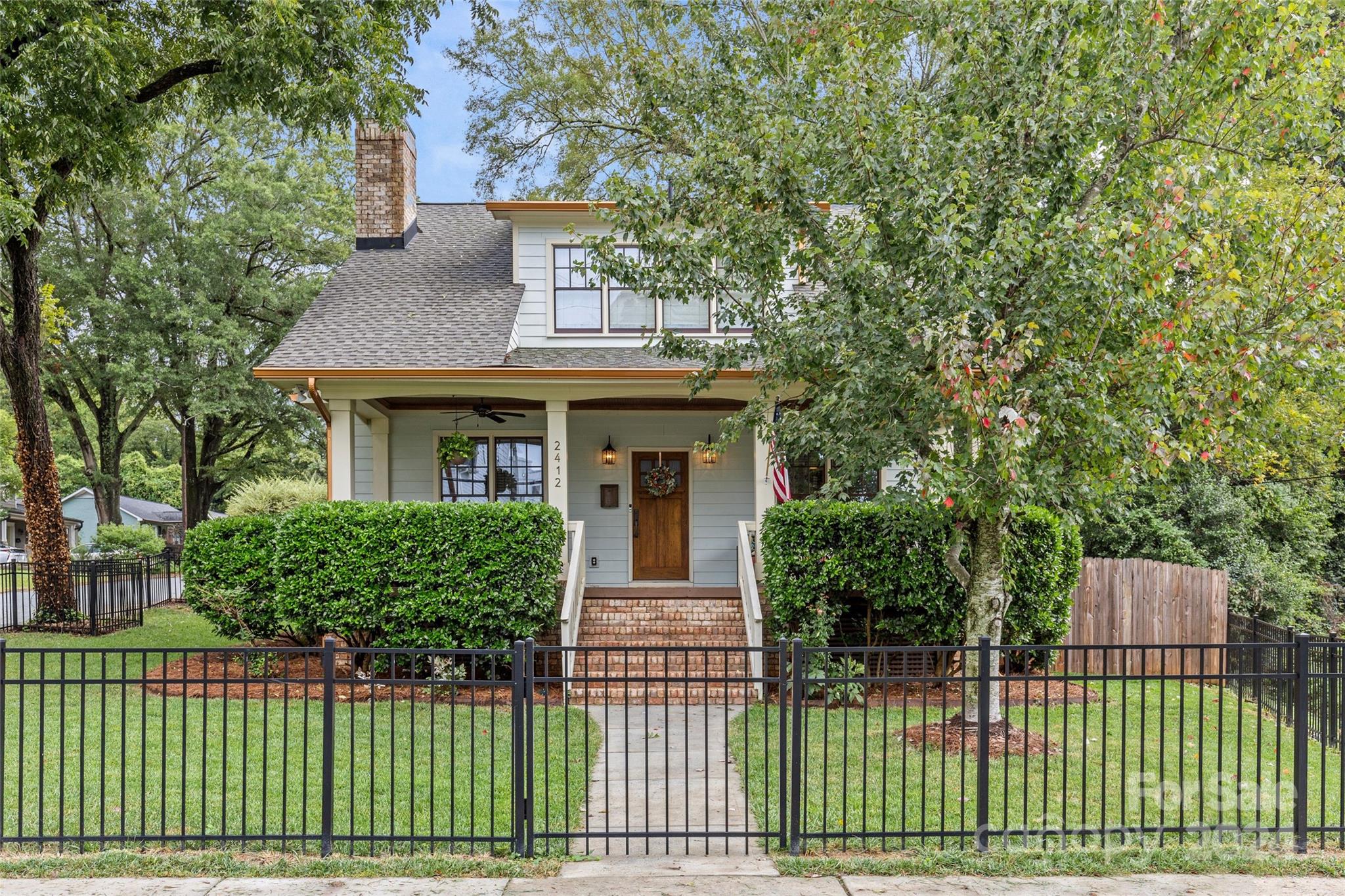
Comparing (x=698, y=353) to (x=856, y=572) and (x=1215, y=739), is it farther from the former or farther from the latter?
(x=1215, y=739)

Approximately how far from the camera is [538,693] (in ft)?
35.7

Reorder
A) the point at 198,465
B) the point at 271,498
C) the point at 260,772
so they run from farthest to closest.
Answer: the point at 198,465, the point at 271,498, the point at 260,772

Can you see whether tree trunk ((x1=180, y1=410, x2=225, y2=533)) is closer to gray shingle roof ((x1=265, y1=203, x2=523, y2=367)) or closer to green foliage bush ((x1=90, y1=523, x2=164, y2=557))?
green foliage bush ((x1=90, y1=523, x2=164, y2=557))

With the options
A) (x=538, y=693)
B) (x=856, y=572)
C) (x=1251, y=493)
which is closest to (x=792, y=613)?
(x=856, y=572)

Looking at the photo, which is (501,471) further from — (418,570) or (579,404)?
(418,570)

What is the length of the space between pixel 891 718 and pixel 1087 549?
24.4 feet

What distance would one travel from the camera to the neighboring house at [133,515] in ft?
163

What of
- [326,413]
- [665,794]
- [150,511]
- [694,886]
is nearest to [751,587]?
[665,794]

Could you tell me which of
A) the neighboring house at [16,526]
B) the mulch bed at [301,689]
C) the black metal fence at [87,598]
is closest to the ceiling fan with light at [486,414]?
the mulch bed at [301,689]

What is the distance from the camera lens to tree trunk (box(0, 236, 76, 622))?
14.5m

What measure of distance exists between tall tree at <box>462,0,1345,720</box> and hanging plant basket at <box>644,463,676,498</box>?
5.46 metres

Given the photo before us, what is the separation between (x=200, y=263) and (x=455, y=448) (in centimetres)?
1461

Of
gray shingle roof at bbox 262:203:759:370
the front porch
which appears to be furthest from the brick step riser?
gray shingle roof at bbox 262:203:759:370

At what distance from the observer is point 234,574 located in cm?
1105
